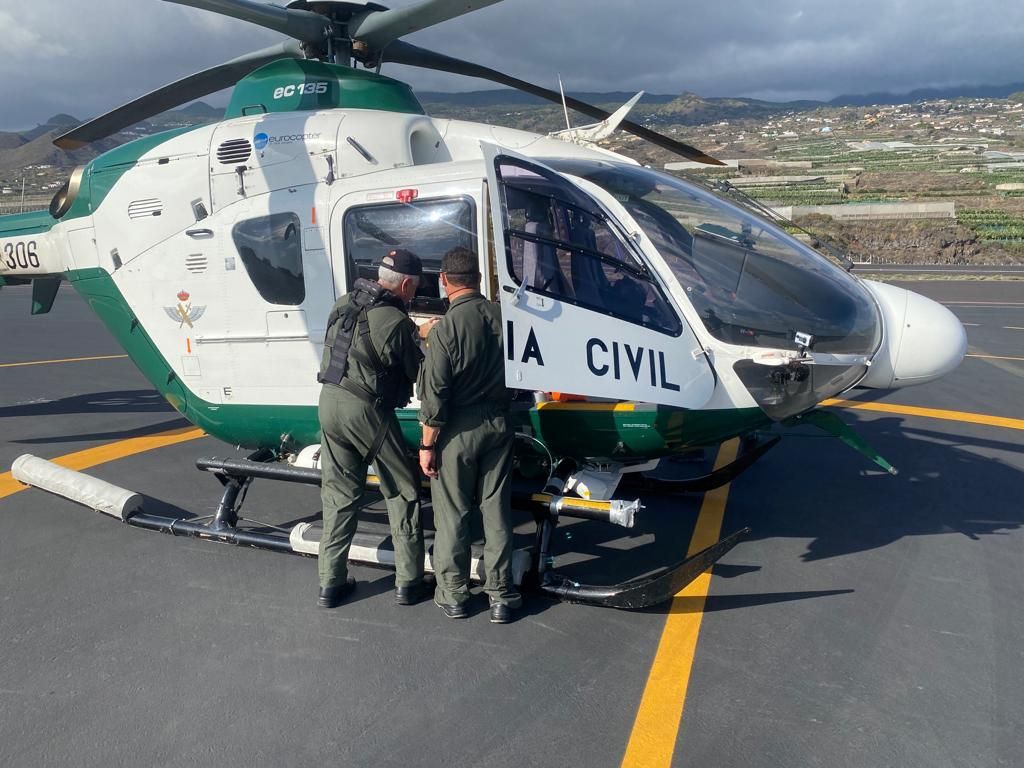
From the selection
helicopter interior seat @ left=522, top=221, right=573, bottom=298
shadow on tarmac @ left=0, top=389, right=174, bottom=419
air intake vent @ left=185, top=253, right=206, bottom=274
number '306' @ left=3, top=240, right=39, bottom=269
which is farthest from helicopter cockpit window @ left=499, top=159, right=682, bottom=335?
shadow on tarmac @ left=0, top=389, right=174, bottom=419

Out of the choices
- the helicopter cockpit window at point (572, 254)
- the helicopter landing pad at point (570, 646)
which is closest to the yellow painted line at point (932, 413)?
the helicopter landing pad at point (570, 646)

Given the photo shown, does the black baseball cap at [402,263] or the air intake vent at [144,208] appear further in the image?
the air intake vent at [144,208]

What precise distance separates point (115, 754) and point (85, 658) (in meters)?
0.86

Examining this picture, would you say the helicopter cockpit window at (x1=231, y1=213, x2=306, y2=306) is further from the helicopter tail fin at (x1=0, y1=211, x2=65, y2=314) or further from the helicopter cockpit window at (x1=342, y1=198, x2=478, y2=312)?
the helicopter tail fin at (x1=0, y1=211, x2=65, y2=314)

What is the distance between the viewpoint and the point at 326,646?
3961 mm

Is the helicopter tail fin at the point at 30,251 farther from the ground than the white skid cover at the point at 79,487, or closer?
farther from the ground

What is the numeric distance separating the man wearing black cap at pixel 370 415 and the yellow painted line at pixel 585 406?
32.1 inches

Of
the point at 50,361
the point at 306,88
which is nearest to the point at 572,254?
the point at 306,88

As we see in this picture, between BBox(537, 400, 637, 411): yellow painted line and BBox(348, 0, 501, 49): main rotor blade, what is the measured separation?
227 cm

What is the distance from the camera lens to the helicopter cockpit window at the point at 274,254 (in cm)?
507

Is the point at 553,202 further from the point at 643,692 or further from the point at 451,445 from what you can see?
the point at 643,692

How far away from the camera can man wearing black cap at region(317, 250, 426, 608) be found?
4094mm

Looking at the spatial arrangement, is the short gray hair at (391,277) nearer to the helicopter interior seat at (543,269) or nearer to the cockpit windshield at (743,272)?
the helicopter interior seat at (543,269)

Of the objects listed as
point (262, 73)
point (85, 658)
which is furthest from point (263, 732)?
point (262, 73)
